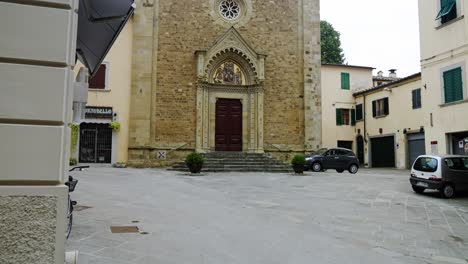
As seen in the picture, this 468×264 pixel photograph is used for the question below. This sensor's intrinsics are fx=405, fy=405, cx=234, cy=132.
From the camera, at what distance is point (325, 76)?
1288 inches

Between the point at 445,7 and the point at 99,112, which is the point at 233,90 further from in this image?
the point at 445,7

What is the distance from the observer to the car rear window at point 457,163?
12.8m

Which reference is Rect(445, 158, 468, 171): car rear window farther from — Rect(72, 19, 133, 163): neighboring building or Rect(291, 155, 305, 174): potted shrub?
Rect(72, 19, 133, 163): neighboring building

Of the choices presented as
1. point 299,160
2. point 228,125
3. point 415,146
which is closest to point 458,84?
point 299,160

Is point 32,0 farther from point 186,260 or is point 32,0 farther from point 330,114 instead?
point 330,114

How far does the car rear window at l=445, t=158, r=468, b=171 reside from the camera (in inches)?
503

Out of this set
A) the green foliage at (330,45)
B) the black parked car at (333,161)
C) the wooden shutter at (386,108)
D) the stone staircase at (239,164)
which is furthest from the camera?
the green foliage at (330,45)

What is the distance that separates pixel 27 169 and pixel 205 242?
10.2ft

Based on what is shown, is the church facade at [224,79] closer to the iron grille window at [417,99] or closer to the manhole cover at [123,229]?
the iron grille window at [417,99]

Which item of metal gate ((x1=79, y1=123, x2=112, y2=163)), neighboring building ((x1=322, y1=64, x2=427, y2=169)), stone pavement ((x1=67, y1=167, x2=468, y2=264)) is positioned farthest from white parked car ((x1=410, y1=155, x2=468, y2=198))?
neighboring building ((x1=322, y1=64, x2=427, y2=169))

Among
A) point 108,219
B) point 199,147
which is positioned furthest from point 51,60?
point 199,147

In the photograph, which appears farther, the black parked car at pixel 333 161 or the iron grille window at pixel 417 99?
the iron grille window at pixel 417 99

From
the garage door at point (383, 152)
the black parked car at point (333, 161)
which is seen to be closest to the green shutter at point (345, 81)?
the garage door at point (383, 152)

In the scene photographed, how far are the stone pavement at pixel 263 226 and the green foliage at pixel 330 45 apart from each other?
33425 mm
